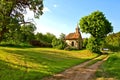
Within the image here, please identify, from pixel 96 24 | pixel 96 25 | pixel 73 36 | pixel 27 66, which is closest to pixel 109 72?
pixel 27 66

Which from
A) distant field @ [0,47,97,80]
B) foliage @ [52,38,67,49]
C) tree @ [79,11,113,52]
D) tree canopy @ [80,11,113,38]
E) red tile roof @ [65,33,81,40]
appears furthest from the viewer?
red tile roof @ [65,33,81,40]

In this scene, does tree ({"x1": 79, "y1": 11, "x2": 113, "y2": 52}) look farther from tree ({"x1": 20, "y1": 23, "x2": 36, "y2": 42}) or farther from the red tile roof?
tree ({"x1": 20, "y1": 23, "x2": 36, "y2": 42})

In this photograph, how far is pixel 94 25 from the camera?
7006 centimetres

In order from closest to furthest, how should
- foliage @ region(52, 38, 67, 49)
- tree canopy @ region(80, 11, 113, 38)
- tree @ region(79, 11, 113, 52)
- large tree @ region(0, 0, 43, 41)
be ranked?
large tree @ region(0, 0, 43, 41) → tree @ region(79, 11, 113, 52) → tree canopy @ region(80, 11, 113, 38) → foliage @ region(52, 38, 67, 49)

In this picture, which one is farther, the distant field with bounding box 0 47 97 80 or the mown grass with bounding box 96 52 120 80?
the mown grass with bounding box 96 52 120 80

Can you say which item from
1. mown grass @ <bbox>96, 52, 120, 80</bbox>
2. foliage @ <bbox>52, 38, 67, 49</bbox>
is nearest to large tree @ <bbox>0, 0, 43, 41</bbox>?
mown grass @ <bbox>96, 52, 120, 80</bbox>

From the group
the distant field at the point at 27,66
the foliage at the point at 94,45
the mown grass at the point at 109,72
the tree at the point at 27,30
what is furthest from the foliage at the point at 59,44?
the mown grass at the point at 109,72

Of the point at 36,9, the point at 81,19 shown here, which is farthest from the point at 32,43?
the point at 36,9

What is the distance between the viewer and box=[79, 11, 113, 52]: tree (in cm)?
6931

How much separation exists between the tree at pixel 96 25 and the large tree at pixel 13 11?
34.5 meters

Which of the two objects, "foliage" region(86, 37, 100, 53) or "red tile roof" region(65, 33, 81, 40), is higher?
"red tile roof" region(65, 33, 81, 40)

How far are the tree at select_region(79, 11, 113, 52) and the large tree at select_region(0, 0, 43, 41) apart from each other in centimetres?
3451

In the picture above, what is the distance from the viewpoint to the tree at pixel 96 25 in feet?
227

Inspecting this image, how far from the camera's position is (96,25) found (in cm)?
6962
